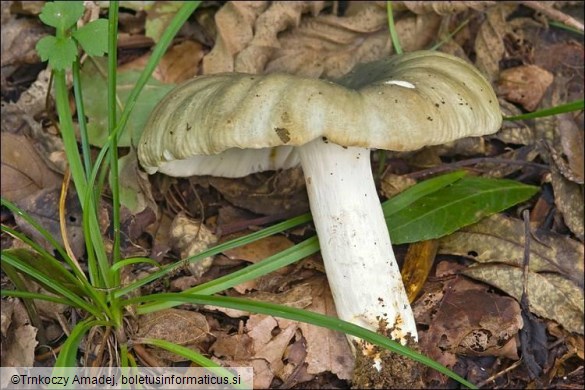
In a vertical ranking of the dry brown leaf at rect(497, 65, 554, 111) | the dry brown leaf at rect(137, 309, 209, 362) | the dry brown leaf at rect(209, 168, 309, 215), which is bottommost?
the dry brown leaf at rect(137, 309, 209, 362)

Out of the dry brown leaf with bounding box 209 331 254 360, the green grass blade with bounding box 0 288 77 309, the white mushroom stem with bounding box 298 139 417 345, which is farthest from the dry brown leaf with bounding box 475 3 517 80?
the green grass blade with bounding box 0 288 77 309

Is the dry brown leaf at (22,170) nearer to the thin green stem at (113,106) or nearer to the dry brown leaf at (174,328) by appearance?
the thin green stem at (113,106)

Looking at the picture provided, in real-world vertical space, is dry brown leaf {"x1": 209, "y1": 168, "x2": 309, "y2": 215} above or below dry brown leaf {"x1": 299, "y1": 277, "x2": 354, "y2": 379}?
above

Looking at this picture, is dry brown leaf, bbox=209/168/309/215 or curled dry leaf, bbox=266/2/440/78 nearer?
dry brown leaf, bbox=209/168/309/215

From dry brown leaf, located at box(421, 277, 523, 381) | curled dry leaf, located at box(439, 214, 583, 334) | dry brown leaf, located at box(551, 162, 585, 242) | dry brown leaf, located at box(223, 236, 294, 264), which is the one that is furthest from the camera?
dry brown leaf, located at box(551, 162, 585, 242)

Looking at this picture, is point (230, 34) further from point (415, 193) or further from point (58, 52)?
point (415, 193)

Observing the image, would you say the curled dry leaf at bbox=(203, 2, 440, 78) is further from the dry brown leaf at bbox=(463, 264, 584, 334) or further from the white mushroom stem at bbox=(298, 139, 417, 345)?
the dry brown leaf at bbox=(463, 264, 584, 334)

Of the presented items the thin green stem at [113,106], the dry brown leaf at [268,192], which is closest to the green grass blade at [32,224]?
the thin green stem at [113,106]

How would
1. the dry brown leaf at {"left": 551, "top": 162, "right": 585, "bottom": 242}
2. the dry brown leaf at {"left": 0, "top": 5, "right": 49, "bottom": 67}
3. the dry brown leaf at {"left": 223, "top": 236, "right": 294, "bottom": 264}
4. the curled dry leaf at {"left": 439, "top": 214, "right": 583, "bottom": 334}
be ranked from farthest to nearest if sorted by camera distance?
the dry brown leaf at {"left": 0, "top": 5, "right": 49, "bottom": 67}, the dry brown leaf at {"left": 551, "top": 162, "right": 585, "bottom": 242}, the dry brown leaf at {"left": 223, "top": 236, "right": 294, "bottom": 264}, the curled dry leaf at {"left": 439, "top": 214, "right": 583, "bottom": 334}

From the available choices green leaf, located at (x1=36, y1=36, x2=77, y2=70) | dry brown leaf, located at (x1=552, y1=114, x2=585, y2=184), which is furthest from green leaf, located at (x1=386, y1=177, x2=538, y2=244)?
green leaf, located at (x1=36, y1=36, x2=77, y2=70)
